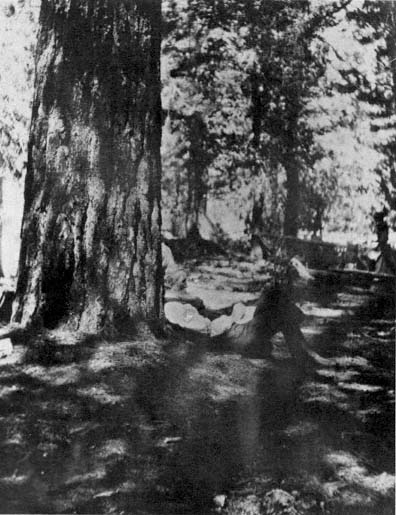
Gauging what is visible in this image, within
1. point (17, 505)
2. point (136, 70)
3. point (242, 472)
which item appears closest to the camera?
point (17, 505)

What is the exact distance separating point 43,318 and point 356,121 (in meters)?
1.96

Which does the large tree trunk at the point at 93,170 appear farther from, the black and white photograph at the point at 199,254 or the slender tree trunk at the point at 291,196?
the slender tree trunk at the point at 291,196

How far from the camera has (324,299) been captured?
113 inches

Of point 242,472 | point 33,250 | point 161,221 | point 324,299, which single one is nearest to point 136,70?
point 161,221

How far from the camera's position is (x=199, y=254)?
279 centimetres

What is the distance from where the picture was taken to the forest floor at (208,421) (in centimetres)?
245

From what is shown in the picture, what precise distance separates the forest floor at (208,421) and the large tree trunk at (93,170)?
245mm

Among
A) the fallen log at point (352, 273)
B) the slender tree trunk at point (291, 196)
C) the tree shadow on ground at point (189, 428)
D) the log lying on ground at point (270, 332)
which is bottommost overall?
the tree shadow on ground at point (189, 428)

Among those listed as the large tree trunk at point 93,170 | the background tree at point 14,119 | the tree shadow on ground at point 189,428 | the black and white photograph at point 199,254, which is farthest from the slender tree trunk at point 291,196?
the background tree at point 14,119

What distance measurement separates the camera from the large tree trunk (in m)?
2.63

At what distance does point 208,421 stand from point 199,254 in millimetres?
852

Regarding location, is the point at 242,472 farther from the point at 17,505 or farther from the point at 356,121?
the point at 356,121

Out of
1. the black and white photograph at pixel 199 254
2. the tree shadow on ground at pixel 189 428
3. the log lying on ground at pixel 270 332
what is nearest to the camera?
the tree shadow on ground at pixel 189 428

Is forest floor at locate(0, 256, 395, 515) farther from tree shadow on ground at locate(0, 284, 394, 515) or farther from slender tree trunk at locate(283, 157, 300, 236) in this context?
slender tree trunk at locate(283, 157, 300, 236)
